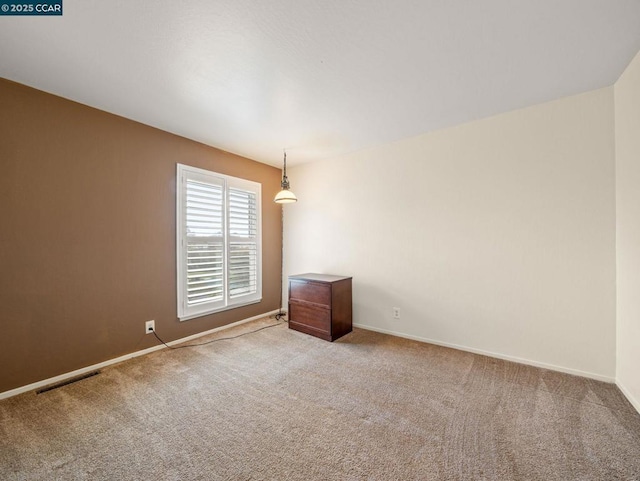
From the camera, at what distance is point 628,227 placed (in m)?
2.02

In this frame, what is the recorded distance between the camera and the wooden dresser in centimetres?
327

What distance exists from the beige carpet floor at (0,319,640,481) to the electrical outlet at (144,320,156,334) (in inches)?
12.7

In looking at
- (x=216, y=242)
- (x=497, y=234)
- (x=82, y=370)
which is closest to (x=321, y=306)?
(x=216, y=242)

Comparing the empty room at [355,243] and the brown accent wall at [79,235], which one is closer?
the empty room at [355,243]

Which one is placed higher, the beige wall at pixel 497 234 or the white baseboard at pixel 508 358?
the beige wall at pixel 497 234

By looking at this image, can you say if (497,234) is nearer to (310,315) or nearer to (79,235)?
(310,315)

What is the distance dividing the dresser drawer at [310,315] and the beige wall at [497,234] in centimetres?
67

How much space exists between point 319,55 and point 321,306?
8.67 feet

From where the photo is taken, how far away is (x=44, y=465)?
145cm

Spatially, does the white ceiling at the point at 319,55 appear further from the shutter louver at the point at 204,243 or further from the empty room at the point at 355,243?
the shutter louver at the point at 204,243

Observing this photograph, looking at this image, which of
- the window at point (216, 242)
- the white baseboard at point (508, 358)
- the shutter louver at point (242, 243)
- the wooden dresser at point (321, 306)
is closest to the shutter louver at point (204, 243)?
the window at point (216, 242)

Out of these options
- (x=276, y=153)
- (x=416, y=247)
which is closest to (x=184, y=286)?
(x=276, y=153)

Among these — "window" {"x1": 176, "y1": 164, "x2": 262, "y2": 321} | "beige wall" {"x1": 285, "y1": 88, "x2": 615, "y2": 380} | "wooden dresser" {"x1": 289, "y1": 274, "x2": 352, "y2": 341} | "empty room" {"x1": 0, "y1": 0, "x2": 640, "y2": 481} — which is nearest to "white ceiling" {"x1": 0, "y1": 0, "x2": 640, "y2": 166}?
"empty room" {"x1": 0, "y1": 0, "x2": 640, "y2": 481}

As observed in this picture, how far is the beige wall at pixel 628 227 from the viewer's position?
6.18 feet
